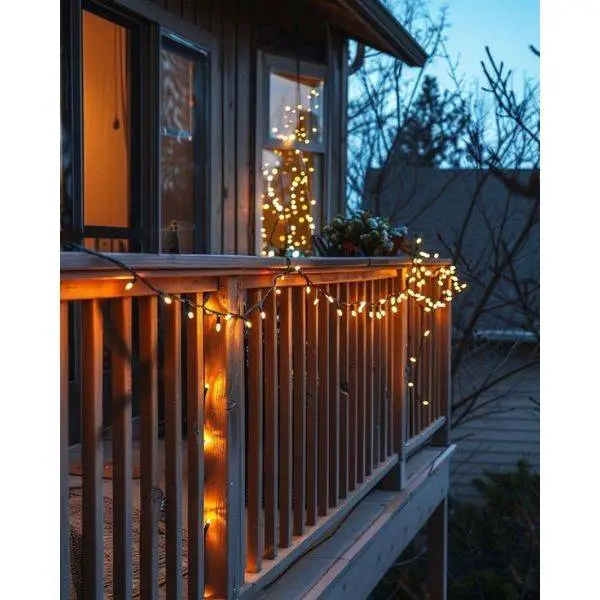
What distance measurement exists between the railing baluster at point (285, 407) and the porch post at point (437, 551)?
8.60 ft

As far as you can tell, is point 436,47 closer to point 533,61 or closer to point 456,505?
point 533,61

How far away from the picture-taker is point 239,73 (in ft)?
18.6

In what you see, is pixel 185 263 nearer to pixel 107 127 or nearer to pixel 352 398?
pixel 352 398

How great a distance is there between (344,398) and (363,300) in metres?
0.37

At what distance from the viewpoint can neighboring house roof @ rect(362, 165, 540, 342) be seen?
10.3 m

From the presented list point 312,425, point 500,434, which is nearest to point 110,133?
point 312,425

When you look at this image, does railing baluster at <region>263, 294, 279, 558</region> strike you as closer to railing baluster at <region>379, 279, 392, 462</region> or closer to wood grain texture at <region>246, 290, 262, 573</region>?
wood grain texture at <region>246, 290, 262, 573</region>

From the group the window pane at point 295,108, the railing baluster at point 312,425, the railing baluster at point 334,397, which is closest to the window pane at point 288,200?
the window pane at point 295,108

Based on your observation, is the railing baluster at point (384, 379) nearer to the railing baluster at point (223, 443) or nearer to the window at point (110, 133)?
the window at point (110, 133)

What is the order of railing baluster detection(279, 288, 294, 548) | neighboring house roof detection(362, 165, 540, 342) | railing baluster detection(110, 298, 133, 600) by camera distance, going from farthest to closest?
neighboring house roof detection(362, 165, 540, 342) < railing baluster detection(279, 288, 294, 548) < railing baluster detection(110, 298, 133, 600)

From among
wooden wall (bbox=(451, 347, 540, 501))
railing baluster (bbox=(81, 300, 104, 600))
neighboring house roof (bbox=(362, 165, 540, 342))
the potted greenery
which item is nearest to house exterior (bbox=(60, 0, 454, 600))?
railing baluster (bbox=(81, 300, 104, 600))

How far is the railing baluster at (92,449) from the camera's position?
1791 millimetres
